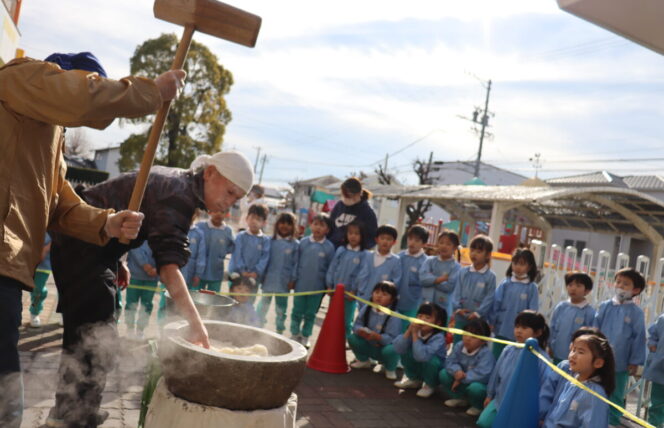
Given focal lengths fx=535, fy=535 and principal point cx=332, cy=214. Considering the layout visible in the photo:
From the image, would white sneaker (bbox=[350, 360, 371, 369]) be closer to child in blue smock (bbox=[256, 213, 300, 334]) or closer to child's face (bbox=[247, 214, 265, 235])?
child in blue smock (bbox=[256, 213, 300, 334])

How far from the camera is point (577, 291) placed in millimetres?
5996

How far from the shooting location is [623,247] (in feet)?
72.4

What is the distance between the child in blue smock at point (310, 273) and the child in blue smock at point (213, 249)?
3.48ft

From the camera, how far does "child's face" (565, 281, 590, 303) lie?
235 inches

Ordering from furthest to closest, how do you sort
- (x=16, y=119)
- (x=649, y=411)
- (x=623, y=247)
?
(x=623, y=247) → (x=649, y=411) → (x=16, y=119)

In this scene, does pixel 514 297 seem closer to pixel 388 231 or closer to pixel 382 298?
pixel 382 298

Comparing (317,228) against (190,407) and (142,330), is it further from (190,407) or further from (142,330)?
(190,407)

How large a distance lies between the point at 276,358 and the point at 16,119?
5.40ft

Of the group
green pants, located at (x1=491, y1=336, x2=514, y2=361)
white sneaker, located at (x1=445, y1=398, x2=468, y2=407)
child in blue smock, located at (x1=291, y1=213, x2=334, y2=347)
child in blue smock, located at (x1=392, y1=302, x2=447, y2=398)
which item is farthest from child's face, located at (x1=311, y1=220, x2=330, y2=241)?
white sneaker, located at (x1=445, y1=398, x2=468, y2=407)

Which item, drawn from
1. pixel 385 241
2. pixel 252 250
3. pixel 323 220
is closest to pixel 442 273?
pixel 385 241

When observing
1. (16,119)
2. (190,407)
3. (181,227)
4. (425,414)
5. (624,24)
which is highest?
(624,24)

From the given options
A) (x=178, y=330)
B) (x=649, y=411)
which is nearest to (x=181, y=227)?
(x=178, y=330)

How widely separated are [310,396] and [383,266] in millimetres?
2258

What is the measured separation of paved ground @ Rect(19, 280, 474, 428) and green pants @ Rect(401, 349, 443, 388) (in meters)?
0.23
